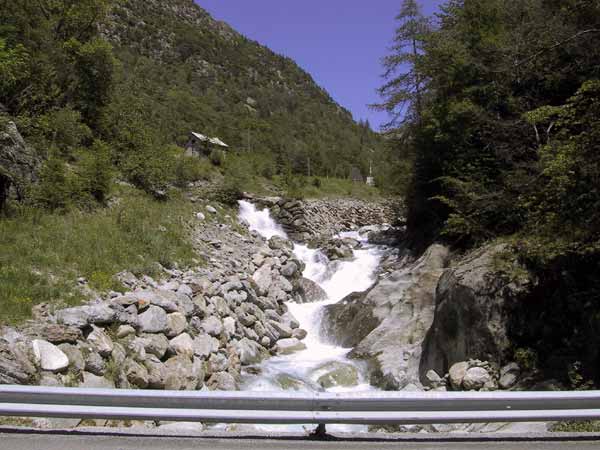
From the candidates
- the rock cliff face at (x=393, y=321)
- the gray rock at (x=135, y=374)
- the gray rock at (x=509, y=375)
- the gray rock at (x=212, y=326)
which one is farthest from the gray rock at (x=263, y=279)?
the gray rock at (x=509, y=375)

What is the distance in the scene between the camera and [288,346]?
488 inches

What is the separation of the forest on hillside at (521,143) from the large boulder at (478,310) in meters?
0.33

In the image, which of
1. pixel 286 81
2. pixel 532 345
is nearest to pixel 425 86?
pixel 532 345

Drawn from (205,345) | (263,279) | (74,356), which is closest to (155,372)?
(74,356)

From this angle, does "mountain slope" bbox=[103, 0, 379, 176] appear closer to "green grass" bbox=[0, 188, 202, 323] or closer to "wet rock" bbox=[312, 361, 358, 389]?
"green grass" bbox=[0, 188, 202, 323]

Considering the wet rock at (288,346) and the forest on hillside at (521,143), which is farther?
the wet rock at (288,346)

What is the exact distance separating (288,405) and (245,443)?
0.49 metres

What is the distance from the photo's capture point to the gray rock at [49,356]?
586 centimetres

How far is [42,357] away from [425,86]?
16719mm

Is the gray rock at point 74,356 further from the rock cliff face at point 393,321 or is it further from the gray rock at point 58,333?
the rock cliff face at point 393,321

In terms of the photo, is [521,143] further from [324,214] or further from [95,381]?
[324,214]

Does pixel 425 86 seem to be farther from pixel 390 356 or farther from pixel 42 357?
pixel 42 357

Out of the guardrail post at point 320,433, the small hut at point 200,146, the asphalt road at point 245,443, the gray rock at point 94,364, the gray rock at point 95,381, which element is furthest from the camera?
the small hut at point 200,146

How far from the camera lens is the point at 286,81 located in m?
98.4
